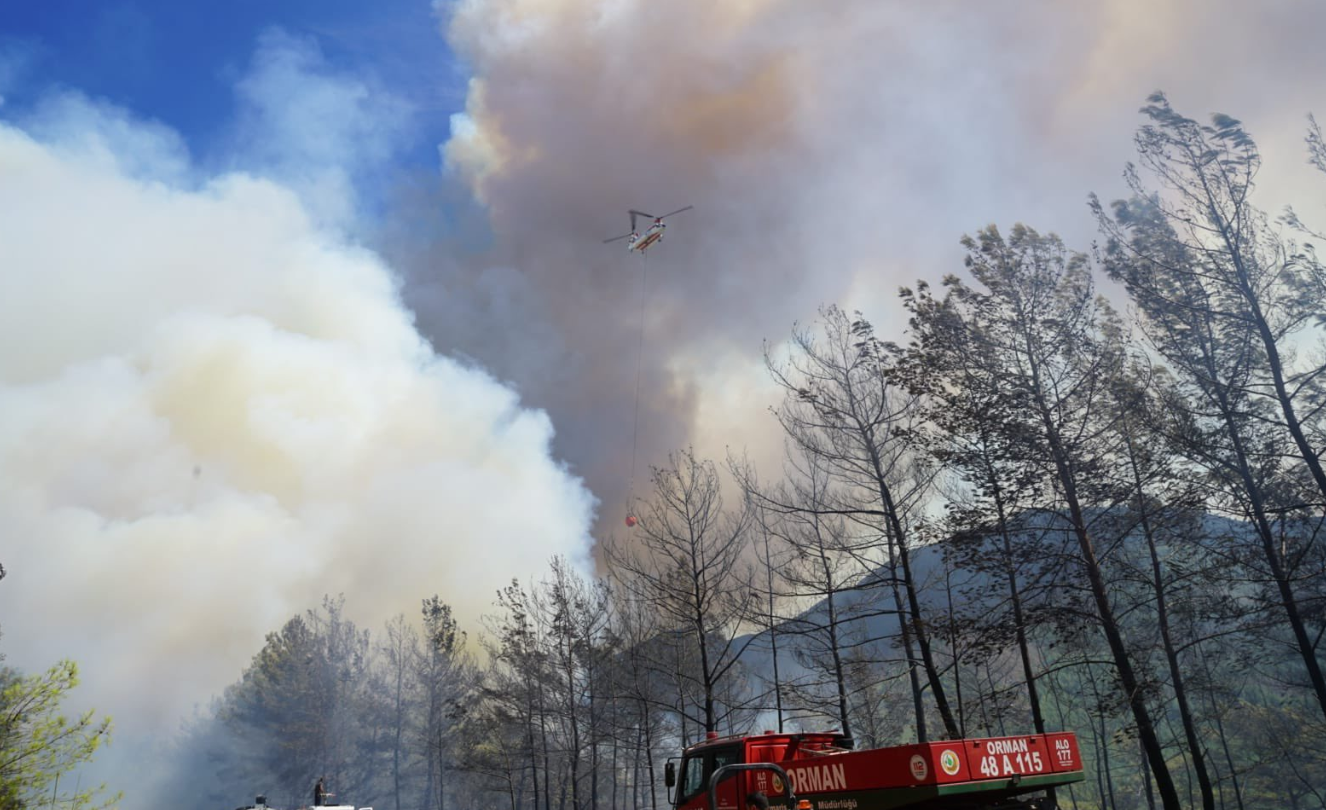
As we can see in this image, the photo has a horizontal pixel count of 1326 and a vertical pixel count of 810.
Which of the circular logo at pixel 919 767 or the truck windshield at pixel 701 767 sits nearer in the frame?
the circular logo at pixel 919 767

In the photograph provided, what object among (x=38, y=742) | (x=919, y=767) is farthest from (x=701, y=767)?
(x=38, y=742)

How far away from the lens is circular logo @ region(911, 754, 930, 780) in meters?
8.51

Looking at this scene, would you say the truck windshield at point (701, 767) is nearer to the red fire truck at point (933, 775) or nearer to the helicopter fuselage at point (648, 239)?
the red fire truck at point (933, 775)

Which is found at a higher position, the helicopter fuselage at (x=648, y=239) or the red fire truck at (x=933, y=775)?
the helicopter fuselage at (x=648, y=239)

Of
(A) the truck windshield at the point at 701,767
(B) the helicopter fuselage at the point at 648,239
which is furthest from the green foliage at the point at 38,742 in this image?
(B) the helicopter fuselage at the point at 648,239


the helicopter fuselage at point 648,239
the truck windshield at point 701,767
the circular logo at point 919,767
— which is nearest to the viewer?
the circular logo at point 919,767

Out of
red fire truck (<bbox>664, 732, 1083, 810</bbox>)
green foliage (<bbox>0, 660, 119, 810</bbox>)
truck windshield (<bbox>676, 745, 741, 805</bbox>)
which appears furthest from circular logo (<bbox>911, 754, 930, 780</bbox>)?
green foliage (<bbox>0, 660, 119, 810</bbox>)

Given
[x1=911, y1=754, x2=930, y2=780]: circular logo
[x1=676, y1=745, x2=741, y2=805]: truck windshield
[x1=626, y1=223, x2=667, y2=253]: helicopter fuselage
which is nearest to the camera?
[x1=911, y1=754, x2=930, y2=780]: circular logo

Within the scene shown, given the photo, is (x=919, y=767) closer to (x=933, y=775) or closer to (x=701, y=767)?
(x=933, y=775)

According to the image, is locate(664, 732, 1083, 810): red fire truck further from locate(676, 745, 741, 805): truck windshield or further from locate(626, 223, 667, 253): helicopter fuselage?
locate(626, 223, 667, 253): helicopter fuselage

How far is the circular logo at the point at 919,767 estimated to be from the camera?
8508mm

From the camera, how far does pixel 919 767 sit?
855cm

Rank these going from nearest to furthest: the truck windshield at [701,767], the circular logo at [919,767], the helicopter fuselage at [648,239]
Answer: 1. the circular logo at [919,767]
2. the truck windshield at [701,767]
3. the helicopter fuselage at [648,239]

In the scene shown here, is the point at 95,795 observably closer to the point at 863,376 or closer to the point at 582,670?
the point at 863,376
